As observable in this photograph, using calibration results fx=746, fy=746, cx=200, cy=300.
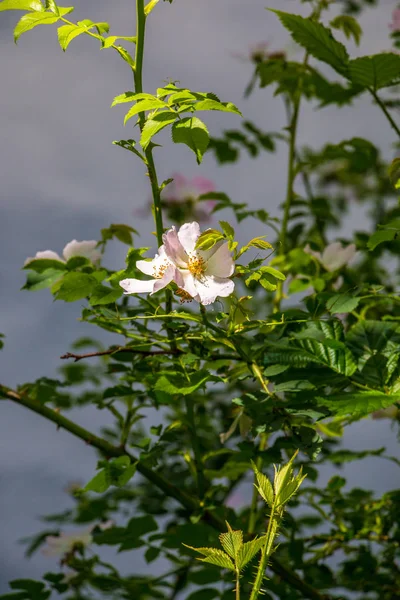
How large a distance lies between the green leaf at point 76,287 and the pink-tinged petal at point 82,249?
15 cm

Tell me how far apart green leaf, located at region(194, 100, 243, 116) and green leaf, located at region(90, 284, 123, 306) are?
0.22 m

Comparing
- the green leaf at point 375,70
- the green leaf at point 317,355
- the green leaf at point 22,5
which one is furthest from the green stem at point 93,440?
the green leaf at point 375,70

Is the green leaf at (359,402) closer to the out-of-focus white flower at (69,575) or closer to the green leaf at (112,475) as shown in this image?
the green leaf at (112,475)

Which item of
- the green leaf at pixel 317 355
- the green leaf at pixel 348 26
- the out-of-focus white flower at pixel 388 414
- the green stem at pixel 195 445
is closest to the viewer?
the green leaf at pixel 317 355

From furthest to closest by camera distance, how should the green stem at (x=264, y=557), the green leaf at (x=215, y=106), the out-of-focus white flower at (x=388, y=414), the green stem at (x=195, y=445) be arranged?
the out-of-focus white flower at (x=388, y=414) → the green stem at (x=195, y=445) → the green leaf at (x=215, y=106) → the green stem at (x=264, y=557)

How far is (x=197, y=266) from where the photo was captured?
0.66 m

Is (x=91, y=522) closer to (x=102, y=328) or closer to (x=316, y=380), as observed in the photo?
(x=102, y=328)

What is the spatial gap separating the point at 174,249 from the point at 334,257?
1.69ft

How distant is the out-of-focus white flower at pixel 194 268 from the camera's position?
0.65 meters

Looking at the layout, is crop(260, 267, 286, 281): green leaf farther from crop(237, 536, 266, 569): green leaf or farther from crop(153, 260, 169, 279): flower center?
crop(237, 536, 266, 569): green leaf

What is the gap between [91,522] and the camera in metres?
1.29

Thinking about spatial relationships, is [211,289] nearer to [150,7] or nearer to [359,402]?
[359,402]

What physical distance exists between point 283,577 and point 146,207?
2.59ft

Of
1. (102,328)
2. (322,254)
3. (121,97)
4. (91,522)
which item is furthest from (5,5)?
(91,522)
